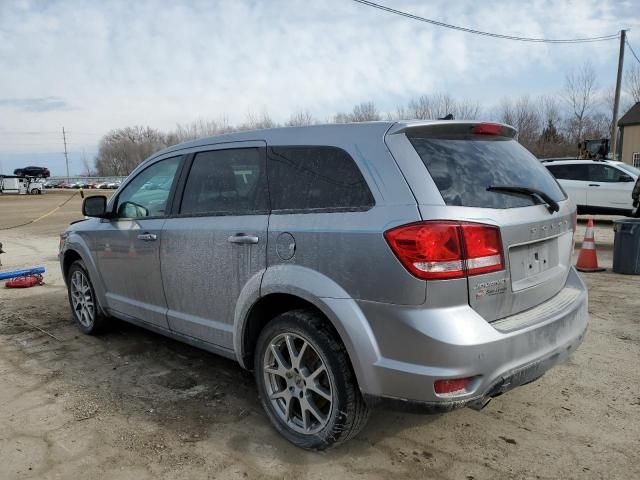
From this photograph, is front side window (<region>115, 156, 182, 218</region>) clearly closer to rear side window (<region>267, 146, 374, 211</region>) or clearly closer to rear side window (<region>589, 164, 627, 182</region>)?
rear side window (<region>267, 146, 374, 211</region>)

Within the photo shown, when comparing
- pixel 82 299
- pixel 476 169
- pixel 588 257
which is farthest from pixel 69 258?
pixel 588 257

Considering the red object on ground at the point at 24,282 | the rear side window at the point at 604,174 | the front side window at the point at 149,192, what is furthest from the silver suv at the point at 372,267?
the rear side window at the point at 604,174

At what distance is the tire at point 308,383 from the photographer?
2.66m

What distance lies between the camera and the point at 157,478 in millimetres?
2688

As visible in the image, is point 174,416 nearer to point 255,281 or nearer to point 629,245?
point 255,281

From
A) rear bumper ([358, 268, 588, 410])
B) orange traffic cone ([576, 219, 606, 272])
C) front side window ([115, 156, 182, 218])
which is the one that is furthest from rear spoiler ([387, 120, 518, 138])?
orange traffic cone ([576, 219, 606, 272])

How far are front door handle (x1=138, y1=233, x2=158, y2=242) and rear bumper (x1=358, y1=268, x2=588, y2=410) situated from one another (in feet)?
6.65

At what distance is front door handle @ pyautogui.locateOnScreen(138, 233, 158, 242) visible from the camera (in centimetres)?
387

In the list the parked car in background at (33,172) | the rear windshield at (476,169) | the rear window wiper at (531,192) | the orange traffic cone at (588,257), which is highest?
the parked car in background at (33,172)

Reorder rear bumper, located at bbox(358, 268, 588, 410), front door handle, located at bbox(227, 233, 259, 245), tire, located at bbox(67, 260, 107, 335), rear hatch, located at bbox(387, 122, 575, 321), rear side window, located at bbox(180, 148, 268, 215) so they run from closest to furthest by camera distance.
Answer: rear bumper, located at bbox(358, 268, 588, 410), rear hatch, located at bbox(387, 122, 575, 321), front door handle, located at bbox(227, 233, 259, 245), rear side window, located at bbox(180, 148, 268, 215), tire, located at bbox(67, 260, 107, 335)

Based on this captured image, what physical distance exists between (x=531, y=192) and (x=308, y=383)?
1631 millimetres

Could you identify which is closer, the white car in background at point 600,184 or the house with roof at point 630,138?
the white car in background at point 600,184

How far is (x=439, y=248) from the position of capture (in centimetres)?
237

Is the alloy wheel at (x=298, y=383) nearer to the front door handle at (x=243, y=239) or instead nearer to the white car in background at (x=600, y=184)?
the front door handle at (x=243, y=239)
